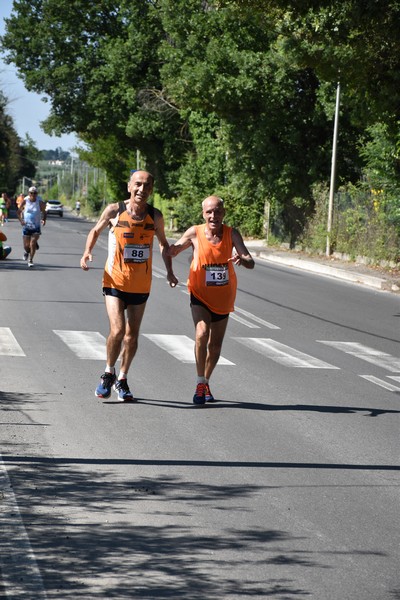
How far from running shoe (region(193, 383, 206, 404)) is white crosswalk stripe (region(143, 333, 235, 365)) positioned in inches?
105

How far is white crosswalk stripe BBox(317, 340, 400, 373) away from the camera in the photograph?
515 inches

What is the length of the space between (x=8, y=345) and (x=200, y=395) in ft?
13.2

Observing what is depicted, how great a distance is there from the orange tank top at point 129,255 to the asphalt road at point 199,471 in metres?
1.00

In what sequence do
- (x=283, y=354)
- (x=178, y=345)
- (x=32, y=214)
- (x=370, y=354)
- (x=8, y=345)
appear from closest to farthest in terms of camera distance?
1. (x=8, y=345)
2. (x=283, y=354)
3. (x=178, y=345)
4. (x=370, y=354)
5. (x=32, y=214)

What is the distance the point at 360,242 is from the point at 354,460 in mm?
25190

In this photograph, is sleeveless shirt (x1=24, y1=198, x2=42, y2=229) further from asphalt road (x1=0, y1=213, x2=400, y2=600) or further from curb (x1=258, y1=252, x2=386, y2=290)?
asphalt road (x1=0, y1=213, x2=400, y2=600)

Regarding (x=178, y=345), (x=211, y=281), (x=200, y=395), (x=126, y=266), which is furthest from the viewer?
(x=178, y=345)

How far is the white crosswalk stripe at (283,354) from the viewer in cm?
1272

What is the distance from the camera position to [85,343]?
1359cm

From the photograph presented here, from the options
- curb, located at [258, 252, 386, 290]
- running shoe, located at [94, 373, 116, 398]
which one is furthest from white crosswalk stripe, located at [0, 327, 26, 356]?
curb, located at [258, 252, 386, 290]

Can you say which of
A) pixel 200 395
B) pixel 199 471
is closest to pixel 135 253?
pixel 200 395

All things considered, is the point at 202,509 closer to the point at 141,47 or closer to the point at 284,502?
the point at 284,502

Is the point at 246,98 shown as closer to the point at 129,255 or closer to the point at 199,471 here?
the point at 129,255

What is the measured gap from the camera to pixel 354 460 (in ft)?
25.8
